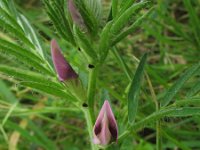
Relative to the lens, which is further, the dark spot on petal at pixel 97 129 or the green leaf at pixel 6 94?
the green leaf at pixel 6 94

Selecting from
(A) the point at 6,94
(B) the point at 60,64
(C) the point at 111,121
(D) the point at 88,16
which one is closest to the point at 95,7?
(D) the point at 88,16

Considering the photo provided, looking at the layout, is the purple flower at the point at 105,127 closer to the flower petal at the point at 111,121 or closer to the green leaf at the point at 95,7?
the flower petal at the point at 111,121

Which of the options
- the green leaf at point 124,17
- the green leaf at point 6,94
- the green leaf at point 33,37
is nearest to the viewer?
the green leaf at point 124,17

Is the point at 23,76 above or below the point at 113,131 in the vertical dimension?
above

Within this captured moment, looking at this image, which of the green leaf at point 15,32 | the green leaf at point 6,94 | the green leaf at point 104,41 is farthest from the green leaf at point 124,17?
the green leaf at point 6,94

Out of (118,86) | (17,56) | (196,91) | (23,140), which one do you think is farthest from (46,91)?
(23,140)

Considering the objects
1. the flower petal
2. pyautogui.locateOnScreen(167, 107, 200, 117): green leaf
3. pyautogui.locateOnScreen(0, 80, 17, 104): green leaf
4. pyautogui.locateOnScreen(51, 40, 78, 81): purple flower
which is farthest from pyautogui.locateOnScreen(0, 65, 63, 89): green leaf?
pyautogui.locateOnScreen(0, 80, 17, 104): green leaf

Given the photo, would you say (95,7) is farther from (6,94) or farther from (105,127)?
(6,94)

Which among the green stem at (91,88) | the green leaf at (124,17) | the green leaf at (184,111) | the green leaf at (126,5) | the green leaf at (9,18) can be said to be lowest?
the green leaf at (184,111)
